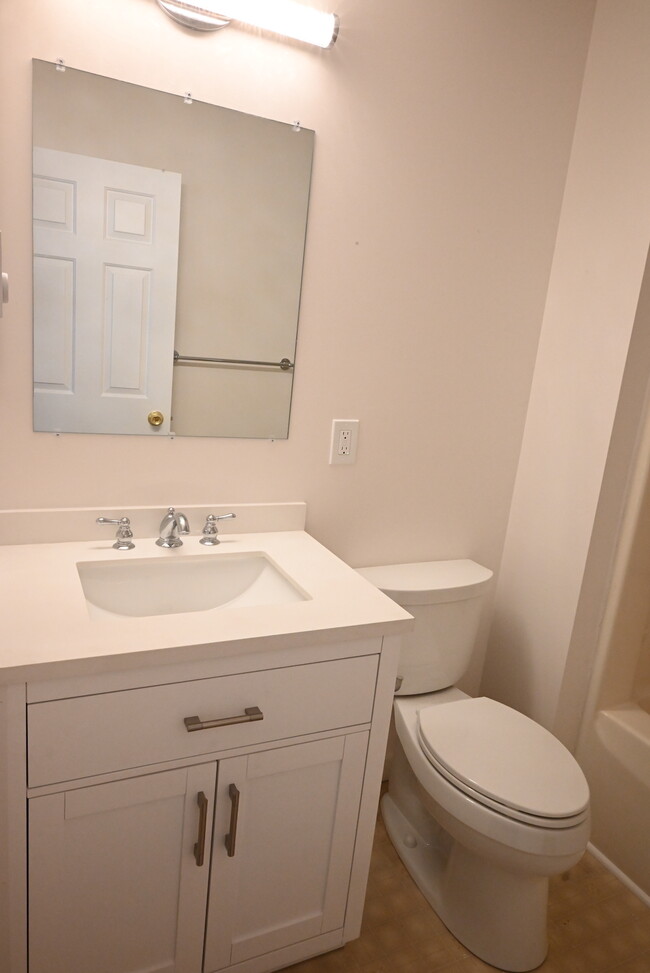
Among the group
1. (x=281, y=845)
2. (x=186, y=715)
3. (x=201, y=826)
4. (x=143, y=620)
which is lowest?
(x=281, y=845)

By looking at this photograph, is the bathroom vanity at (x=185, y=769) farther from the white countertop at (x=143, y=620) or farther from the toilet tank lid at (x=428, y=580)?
the toilet tank lid at (x=428, y=580)

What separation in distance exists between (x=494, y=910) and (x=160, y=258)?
1.64 meters

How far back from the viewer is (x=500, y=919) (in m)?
1.50

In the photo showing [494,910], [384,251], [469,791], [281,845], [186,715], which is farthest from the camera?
[384,251]

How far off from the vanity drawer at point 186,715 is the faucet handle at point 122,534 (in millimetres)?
456

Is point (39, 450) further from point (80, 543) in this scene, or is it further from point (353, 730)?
point (353, 730)

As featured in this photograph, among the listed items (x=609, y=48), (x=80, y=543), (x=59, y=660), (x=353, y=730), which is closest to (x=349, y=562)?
(x=353, y=730)

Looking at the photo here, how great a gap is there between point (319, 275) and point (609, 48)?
0.99 meters

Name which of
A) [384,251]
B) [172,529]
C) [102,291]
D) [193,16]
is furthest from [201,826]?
[193,16]

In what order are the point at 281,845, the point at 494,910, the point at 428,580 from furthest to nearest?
the point at 428,580 → the point at 494,910 → the point at 281,845

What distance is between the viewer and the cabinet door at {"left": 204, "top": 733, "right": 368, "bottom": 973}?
121 centimetres

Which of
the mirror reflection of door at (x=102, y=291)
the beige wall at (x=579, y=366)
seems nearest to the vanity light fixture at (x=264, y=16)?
the mirror reflection of door at (x=102, y=291)

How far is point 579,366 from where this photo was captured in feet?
5.89

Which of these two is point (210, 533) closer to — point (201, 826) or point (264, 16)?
point (201, 826)
